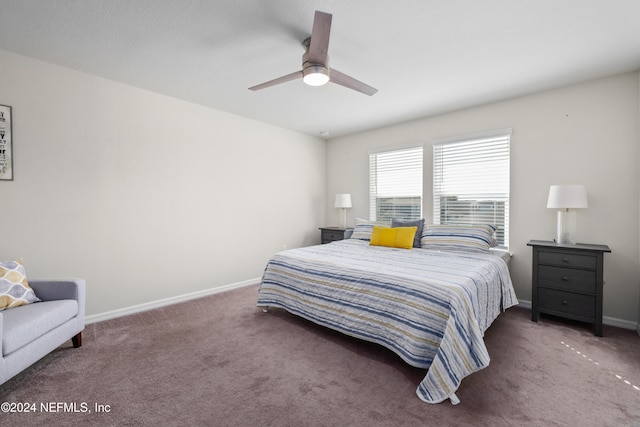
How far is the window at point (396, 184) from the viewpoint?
4.43m

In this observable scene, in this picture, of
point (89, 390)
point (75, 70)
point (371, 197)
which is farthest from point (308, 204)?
point (89, 390)

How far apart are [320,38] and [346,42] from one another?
53 cm

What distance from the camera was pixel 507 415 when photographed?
1640 mm

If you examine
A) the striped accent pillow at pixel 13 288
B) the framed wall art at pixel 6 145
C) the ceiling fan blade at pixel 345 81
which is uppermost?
the ceiling fan blade at pixel 345 81

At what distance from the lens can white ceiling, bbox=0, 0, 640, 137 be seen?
1.93 m

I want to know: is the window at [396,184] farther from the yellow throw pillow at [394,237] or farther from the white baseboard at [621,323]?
the white baseboard at [621,323]

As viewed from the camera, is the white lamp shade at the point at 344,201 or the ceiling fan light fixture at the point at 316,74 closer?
the ceiling fan light fixture at the point at 316,74

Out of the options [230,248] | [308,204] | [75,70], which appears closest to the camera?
[75,70]

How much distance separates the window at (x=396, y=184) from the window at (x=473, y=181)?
31cm

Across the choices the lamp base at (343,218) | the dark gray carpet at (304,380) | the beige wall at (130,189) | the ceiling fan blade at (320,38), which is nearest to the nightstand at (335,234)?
the lamp base at (343,218)

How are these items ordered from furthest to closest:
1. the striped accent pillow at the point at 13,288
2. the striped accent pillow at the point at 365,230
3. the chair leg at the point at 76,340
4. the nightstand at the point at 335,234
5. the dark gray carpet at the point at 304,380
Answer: the nightstand at the point at 335,234
the striped accent pillow at the point at 365,230
the chair leg at the point at 76,340
the striped accent pillow at the point at 13,288
the dark gray carpet at the point at 304,380

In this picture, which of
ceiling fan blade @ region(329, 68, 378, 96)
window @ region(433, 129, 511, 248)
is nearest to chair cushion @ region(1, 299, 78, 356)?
ceiling fan blade @ region(329, 68, 378, 96)

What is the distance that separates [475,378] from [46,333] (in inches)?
122

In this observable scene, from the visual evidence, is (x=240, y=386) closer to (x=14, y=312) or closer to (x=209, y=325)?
(x=209, y=325)
